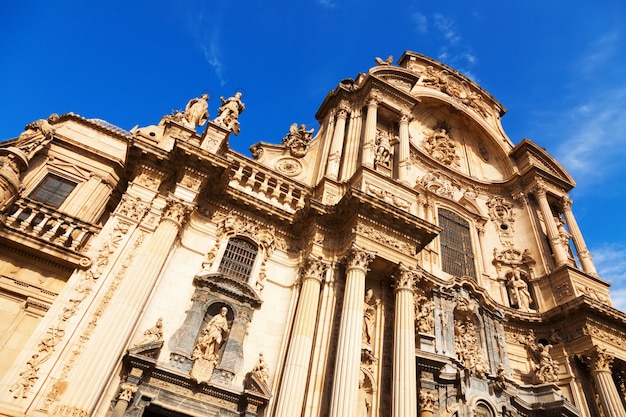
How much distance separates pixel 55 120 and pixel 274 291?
1134cm

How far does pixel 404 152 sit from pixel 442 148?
7.11 metres

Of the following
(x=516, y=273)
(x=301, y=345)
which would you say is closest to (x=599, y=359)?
(x=516, y=273)

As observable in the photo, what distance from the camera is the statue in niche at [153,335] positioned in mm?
11109

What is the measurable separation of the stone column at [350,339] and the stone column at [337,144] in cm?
448

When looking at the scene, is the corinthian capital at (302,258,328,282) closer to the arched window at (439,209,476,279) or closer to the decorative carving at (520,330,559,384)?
the arched window at (439,209,476,279)

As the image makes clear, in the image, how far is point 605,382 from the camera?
16.3 meters

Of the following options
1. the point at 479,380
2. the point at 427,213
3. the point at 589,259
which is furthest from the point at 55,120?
the point at 589,259

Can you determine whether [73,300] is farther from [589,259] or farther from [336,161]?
[589,259]

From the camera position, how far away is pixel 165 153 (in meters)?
13.9

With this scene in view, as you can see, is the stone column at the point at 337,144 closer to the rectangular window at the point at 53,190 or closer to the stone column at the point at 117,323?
the stone column at the point at 117,323

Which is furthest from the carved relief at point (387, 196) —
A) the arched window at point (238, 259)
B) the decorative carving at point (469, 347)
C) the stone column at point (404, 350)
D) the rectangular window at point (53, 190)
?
the rectangular window at point (53, 190)

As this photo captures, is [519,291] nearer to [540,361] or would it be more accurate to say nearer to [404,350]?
[540,361]

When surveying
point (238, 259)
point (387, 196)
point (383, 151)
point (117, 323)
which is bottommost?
point (117, 323)

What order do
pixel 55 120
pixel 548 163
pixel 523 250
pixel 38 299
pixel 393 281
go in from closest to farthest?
pixel 38 299
pixel 393 281
pixel 55 120
pixel 523 250
pixel 548 163
